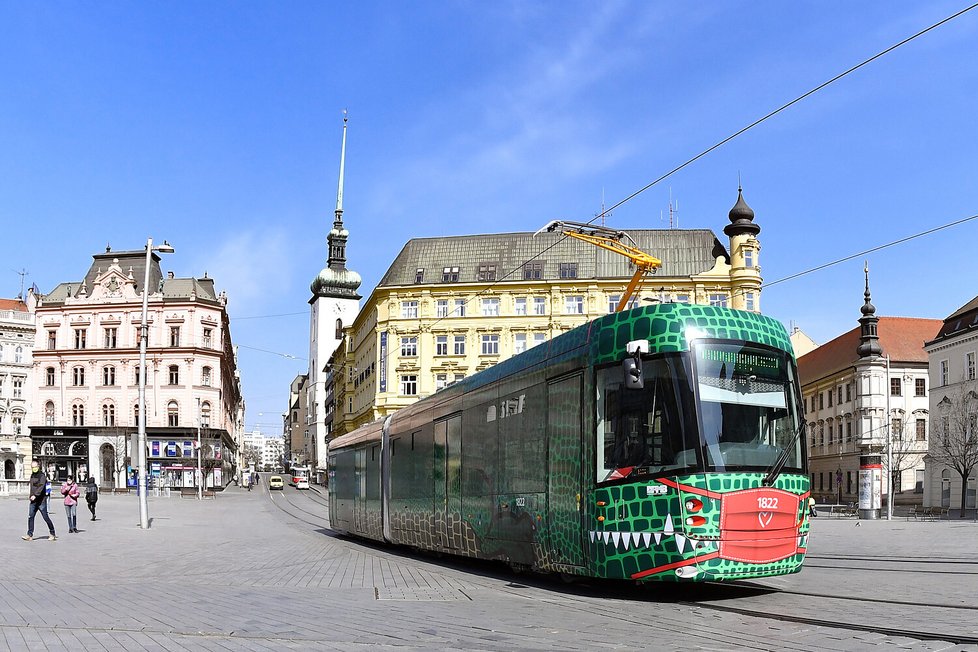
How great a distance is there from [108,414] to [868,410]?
6112 cm

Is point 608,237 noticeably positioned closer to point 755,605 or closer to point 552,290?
point 755,605

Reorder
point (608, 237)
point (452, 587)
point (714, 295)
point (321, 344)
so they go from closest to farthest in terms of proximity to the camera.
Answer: point (452, 587), point (608, 237), point (714, 295), point (321, 344)

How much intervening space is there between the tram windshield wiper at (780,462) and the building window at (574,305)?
5925 cm

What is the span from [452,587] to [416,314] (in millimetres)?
61297

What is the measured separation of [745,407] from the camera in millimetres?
12062

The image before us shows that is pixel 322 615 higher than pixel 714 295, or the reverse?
pixel 714 295

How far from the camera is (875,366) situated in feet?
205

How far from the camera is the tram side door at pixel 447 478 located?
17.5 metres

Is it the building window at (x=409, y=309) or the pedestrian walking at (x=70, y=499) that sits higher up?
Result: the building window at (x=409, y=309)

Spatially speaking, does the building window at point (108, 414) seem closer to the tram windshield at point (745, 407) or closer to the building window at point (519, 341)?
the building window at point (519, 341)

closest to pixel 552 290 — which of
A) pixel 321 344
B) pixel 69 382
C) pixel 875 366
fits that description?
pixel 875 366

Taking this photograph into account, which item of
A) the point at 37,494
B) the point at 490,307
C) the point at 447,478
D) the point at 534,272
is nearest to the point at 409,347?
the point at 490,307

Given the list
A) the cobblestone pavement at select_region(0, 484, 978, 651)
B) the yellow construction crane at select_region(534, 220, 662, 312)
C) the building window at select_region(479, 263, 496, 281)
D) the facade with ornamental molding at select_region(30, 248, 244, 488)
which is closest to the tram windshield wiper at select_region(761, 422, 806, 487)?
the cobblestone pavement at select_region(0, 484, 978, 651)

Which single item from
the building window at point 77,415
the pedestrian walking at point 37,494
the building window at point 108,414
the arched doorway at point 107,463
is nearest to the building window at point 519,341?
the arched doorway at point 107,463
